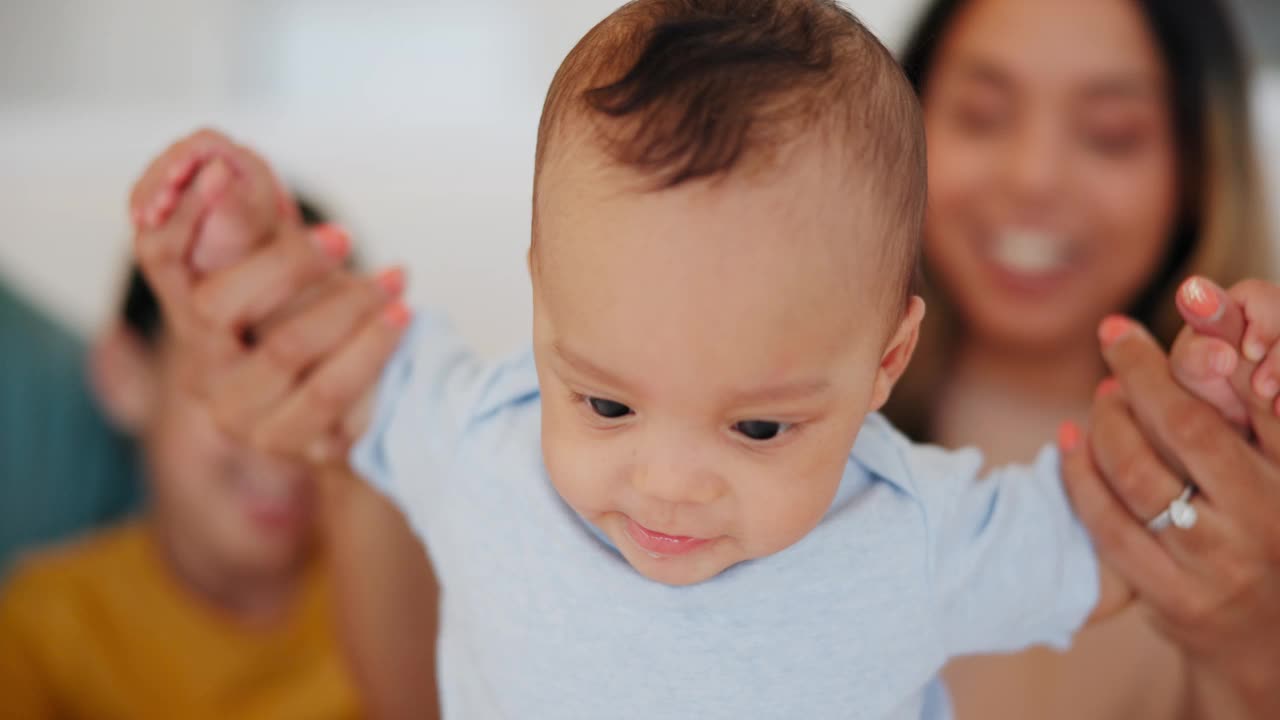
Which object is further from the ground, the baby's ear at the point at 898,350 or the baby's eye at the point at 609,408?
the baby's eye at the point at 609,408

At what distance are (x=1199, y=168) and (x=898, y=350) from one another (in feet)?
2.17

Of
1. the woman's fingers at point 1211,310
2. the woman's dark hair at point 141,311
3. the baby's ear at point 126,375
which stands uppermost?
the woman's fingers at point 1211,310

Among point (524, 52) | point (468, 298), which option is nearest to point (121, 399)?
point (468, 298)

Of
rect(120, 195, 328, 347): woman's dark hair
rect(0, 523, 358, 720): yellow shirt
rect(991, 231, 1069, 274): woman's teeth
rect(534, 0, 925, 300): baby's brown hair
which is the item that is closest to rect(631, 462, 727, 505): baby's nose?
rect(534, 0, 925, 300): baby's brown hair

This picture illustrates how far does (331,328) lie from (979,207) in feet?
1.85

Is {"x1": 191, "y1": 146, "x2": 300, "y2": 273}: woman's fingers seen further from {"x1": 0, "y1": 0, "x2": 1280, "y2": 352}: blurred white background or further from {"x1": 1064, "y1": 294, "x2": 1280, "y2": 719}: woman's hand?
{"x1": 1064, "y1": 294, "x2": 1280, "y2": 719}: woman's hand

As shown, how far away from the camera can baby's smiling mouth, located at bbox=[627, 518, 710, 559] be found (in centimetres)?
44

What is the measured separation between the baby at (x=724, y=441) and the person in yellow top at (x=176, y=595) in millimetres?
664

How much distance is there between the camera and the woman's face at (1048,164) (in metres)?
0.87

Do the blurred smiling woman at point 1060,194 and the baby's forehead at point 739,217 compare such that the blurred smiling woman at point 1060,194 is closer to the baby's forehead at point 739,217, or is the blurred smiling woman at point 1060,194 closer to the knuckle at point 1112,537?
the knuckle at point 1112,537

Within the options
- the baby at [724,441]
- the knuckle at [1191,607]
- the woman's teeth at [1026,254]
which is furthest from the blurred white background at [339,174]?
the knuckle at [1191,607]

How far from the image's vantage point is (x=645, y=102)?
15.1 inches

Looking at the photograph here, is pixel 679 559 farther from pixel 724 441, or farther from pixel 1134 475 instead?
pixel 1134 475

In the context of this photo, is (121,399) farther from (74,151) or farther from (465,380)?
(465,380)
